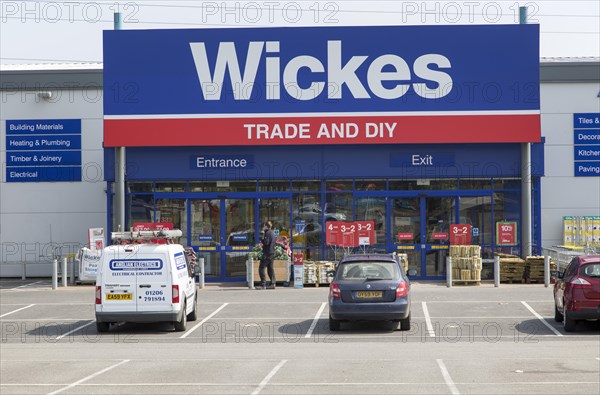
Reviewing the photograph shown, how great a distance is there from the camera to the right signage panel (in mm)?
31703

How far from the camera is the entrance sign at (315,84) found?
95.2 feet

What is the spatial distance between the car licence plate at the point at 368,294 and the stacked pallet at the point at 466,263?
10416 millimetres

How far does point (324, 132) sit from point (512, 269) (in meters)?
7.13

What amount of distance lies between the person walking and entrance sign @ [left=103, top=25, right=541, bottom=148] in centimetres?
341

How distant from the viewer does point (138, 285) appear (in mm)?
18500

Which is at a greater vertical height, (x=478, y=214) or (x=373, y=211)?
(x=373, y=211)

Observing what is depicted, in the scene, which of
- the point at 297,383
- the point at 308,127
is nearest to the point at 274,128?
the point at 308,127

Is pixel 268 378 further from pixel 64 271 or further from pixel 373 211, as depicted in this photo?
pixel 64 271

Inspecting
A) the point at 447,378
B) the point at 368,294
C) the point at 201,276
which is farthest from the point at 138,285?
the point at 201,276

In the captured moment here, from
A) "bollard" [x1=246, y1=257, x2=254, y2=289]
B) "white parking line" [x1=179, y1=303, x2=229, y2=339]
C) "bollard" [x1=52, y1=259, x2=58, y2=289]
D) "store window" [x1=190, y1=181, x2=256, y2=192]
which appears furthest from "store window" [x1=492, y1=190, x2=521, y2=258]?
"bollard" [x1=52, y1=259, x2=58, y2=289]

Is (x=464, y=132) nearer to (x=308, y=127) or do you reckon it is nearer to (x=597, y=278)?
(x=308, y=127)

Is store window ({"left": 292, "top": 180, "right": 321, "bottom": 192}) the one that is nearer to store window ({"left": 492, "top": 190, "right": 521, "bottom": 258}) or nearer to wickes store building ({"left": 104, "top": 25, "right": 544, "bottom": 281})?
wickes store building ({"left": 104, "top": 25, "right": 544, "bottom": 281})

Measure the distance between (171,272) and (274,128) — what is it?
1141 centimetres

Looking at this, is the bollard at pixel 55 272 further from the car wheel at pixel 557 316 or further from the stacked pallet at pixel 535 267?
the car wheel at pixel 557 316
